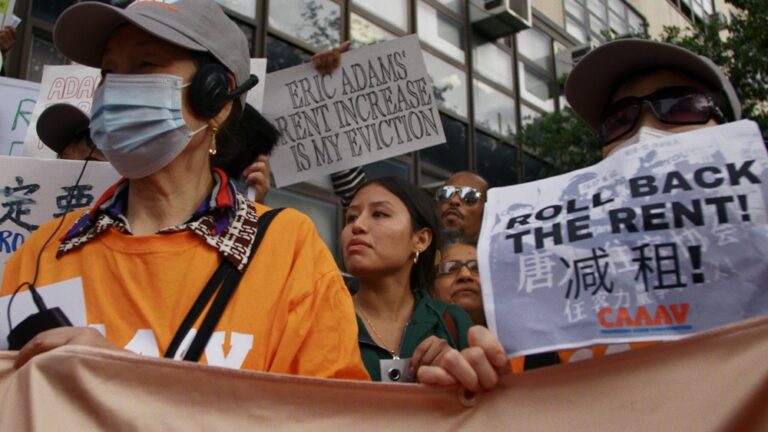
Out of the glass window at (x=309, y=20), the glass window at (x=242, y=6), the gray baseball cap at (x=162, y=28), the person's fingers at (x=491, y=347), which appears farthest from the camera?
the glass window at (x=309, y=20)

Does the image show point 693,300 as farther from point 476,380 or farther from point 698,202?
point 476,380

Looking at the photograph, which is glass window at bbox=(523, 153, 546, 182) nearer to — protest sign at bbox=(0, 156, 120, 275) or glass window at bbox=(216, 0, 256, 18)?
glass window at bbox=(216, 0, 256, 18)

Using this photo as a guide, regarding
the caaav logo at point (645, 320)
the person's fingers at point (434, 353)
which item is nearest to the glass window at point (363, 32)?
the person's fingers at point (434, 353)

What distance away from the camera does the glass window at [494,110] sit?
1087 centimetres

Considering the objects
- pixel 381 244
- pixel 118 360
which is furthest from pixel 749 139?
pixel 381 244

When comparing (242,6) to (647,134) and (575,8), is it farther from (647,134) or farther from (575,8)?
(575,8)

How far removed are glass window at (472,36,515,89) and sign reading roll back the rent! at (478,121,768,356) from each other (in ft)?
32.1

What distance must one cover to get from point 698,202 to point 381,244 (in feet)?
5.06

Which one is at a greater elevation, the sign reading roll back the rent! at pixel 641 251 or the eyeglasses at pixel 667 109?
the eyeglasses at pixel 667 109

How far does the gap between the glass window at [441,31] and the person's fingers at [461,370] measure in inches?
348

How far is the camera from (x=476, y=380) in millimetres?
1321

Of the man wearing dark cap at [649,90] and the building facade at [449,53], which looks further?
the building facade at [449,53]

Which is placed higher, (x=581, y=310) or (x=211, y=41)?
(x=211, y=41)

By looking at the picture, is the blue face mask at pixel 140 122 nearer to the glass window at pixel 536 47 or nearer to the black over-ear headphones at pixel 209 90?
the black over-ear headphones at pixel 209 90
